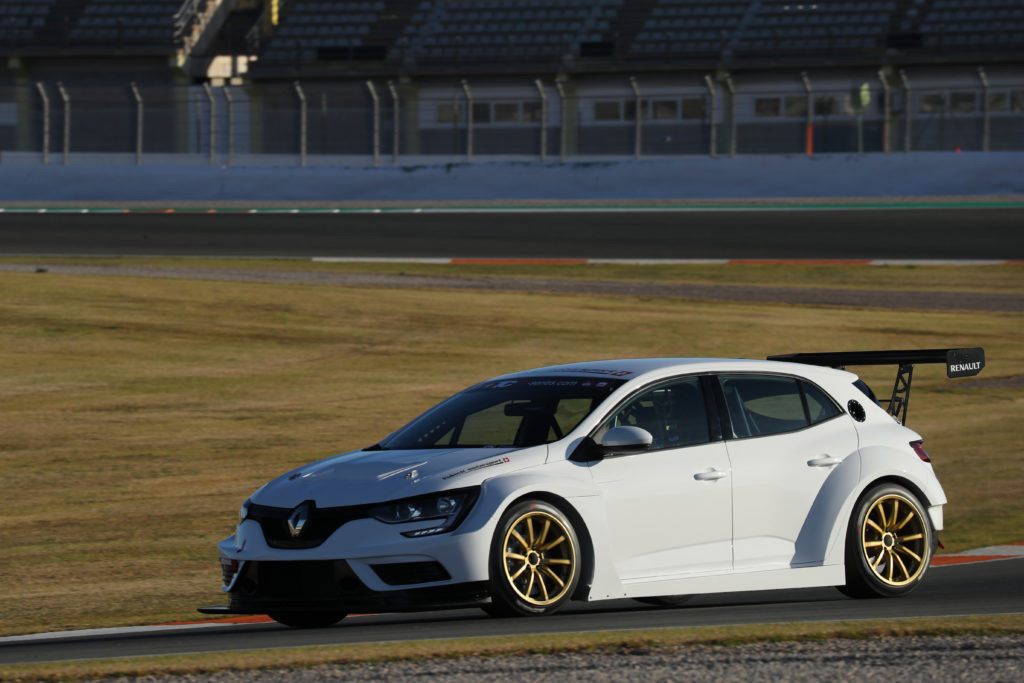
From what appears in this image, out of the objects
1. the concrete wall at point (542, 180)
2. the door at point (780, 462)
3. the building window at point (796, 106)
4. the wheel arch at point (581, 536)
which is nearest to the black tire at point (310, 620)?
the wheel arch at point (581, 536)

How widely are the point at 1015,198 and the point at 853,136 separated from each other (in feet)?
13.7

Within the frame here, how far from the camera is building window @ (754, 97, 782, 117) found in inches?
1502

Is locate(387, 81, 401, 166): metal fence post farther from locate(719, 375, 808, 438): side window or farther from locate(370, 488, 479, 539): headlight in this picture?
locate(370, 488, 479, 539): headlight

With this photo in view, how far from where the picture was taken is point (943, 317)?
76.8 feet

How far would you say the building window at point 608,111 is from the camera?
38750 millimetres

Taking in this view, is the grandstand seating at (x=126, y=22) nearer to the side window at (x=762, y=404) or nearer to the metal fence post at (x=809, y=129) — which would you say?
the metal fence post at (x=809, y=129)

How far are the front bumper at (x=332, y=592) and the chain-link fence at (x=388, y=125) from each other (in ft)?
100

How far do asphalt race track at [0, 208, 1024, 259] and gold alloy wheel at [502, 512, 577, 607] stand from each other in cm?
2101

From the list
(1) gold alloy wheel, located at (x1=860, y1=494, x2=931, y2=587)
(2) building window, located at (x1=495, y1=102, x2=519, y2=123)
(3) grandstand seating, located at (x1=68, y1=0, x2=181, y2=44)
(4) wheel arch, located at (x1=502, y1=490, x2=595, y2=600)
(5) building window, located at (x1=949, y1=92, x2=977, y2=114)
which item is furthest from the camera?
(3) grandstand seating, located at (x1=68, y1=0, x2=181, y2=44)

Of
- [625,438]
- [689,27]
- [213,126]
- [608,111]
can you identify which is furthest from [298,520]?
[689,27]

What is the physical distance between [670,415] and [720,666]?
2282 mm

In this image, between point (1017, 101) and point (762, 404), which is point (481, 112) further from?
point (762, 404)

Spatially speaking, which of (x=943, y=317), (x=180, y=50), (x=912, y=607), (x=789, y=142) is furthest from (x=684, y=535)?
(x=180, y=50)

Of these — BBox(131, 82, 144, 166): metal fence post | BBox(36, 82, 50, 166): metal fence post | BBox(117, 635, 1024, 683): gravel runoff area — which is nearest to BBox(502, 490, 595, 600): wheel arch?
BBox(117, 635, 1024, 683): gravel runoff area
